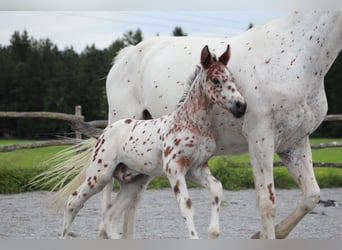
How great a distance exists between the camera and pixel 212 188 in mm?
3863

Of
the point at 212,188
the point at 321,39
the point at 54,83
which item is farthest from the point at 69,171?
the point at 54,83

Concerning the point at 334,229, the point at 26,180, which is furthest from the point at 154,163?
the point at 26,180

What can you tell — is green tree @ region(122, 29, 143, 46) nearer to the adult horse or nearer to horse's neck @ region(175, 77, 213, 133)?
the adult horse

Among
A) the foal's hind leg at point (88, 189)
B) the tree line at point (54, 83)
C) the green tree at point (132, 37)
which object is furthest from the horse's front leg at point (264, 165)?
the green tree at point (132, 37)

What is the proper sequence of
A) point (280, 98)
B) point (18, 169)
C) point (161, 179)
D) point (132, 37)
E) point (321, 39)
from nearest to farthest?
1. point (280, 98)
2. point (321, 39)
3. point (18, 169)
4. point (161, 179)
5. point (132, 37)

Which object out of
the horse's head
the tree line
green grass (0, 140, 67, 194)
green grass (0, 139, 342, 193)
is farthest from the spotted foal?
the tree line

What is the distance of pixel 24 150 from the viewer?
10.3 m

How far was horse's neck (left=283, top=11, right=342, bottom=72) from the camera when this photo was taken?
436 centimetres

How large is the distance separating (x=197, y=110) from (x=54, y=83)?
31.0ft

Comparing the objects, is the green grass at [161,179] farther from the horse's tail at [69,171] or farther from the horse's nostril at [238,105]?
the horse's nostril at [238,105]

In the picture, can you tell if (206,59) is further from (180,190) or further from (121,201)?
(121,201)

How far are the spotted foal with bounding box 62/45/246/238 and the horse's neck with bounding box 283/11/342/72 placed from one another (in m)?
0.68

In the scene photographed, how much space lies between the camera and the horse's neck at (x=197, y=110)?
13.1ft

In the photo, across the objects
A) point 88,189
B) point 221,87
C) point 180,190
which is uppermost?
point 221,87
